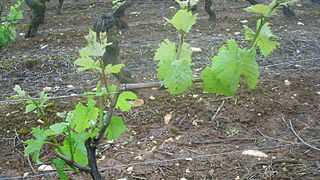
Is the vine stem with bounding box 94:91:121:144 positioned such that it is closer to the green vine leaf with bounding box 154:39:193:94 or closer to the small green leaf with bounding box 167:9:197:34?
the green vine leaf with bounding box 154:39:193:94

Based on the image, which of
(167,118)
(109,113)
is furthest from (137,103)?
(109,113)

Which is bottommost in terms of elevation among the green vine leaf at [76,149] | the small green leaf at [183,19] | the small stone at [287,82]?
the small stone at [287,82]

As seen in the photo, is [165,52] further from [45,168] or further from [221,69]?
[45,168]

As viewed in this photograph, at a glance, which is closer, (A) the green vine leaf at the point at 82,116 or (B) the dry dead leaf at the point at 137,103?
(A) the green vine leaf at the point at 82,116

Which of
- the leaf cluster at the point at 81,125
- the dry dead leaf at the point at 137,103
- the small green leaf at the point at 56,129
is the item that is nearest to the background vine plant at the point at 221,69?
the leaf cluster at the point at 81,125

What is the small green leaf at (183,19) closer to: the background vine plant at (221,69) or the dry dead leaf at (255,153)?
the background vine plant at (221,69)

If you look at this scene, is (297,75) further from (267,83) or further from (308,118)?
(308,118)

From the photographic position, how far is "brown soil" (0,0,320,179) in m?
2.48

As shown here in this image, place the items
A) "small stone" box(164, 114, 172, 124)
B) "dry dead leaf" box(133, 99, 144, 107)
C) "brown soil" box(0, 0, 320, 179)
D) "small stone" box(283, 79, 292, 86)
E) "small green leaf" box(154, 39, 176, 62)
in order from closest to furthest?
1. "small green leaf" box(154, 39, 176, 62)
2. "brown soil" box(0, 0, 320, 179)
3. "small stone" box(164, 114, 172, 124)
4. "dry dead leaf" box(133, 99, 144, 107)
5. "small stone" box(283, 79, 292, 86)

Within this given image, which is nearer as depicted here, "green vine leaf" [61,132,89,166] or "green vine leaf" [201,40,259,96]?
"green vine leaf" [201,40,259,96]

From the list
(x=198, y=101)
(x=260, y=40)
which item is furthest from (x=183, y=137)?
(x=260, y=40)

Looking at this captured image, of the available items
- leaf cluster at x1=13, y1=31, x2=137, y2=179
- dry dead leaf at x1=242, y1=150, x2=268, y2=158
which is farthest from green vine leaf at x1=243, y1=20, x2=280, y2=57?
dry dead leaf at x1=242, y1=150, x2=268, y2=158

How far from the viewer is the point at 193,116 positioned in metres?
3.12

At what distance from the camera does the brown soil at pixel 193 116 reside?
97.7 inches
